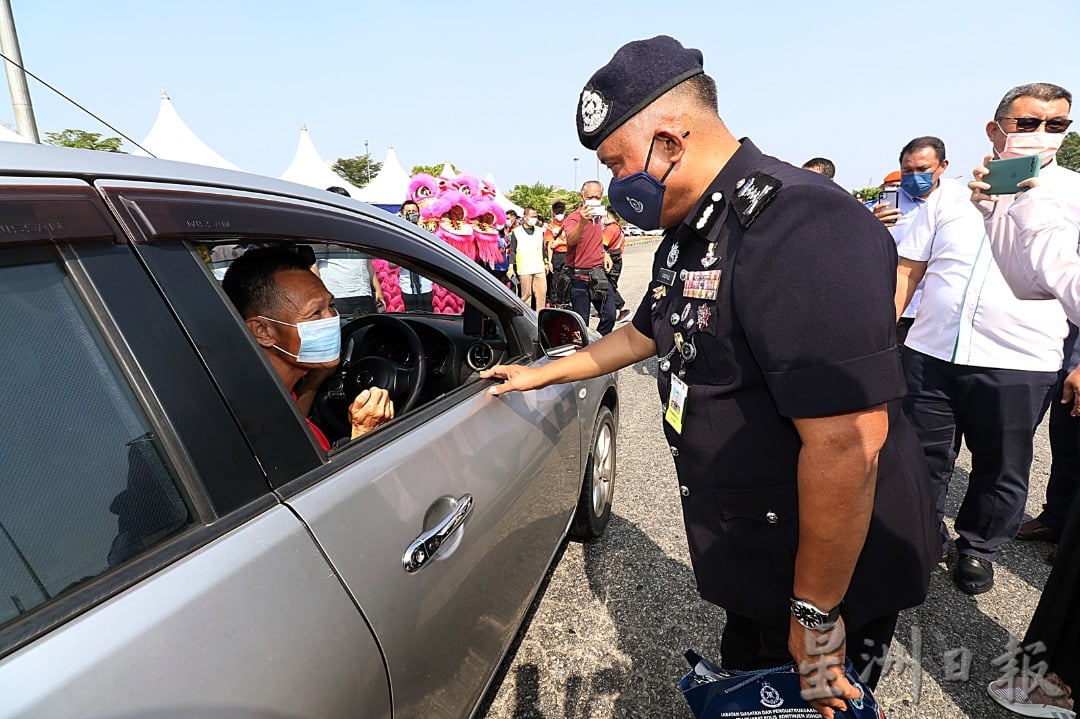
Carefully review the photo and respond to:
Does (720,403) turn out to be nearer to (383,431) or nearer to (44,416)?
(383,431)

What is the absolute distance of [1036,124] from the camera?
1980mm

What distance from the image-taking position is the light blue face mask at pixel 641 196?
122cm

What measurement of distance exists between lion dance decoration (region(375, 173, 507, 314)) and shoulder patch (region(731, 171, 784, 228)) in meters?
5.20

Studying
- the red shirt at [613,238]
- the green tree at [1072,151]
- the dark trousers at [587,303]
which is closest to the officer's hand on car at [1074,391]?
the dark trousers at [587,303]

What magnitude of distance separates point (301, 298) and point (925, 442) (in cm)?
284

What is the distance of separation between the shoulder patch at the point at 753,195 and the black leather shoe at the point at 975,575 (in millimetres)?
2503

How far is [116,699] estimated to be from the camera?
0.68 meters

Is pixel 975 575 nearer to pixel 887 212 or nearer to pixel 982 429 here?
pixel 982 429

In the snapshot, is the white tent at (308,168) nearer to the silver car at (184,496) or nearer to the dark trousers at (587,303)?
the dark trousers at (587,303)

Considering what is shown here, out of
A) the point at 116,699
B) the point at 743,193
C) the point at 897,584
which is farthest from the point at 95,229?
the point at 897,584

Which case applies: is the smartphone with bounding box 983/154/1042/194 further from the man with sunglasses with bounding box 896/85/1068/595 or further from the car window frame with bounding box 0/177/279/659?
the car window frame with bounding box 0/177/279/659

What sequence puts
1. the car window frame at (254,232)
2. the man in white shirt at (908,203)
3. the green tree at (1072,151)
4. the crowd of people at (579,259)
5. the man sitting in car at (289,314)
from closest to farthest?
the car window frame at (254,232), the man sitting in car at (289,314), the man in white shirt at (908,203), the crowd of people at (579,259), the green tree at (1072,151)

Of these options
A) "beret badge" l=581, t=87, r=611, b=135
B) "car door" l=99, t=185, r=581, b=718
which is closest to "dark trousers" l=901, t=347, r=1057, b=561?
"car door" l=99, t=185, r=581, b=718


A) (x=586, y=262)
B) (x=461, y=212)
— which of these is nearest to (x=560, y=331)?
(x=461, y=212)
